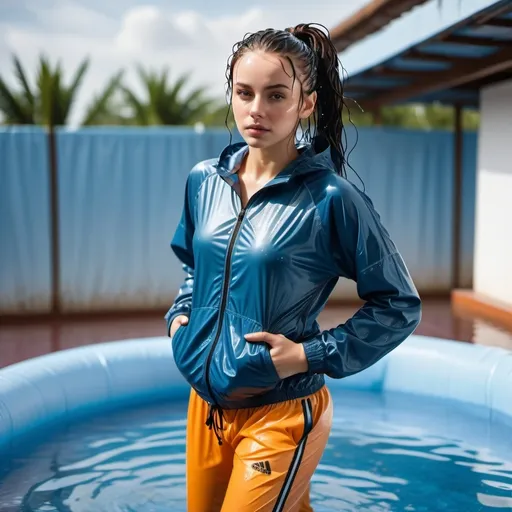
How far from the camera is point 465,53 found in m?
7.44

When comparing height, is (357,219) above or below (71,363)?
above

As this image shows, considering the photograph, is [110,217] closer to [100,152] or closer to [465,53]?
[100,152]

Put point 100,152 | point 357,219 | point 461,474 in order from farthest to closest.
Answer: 1. point 100,152
2. point 461,474
3. point 357,219

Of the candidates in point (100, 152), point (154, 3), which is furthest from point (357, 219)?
point (154, 3)

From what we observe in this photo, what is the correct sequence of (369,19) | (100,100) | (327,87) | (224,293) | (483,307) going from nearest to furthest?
(224,293), (327,87), (369,19), (483,307), (100,100)

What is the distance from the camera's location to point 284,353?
1.88 meters

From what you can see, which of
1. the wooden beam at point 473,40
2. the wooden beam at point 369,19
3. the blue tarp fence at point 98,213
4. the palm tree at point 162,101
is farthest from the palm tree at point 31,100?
the wooden beam at point 473,40

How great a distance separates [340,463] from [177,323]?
2.47m

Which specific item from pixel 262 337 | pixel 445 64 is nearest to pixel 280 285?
pixel 262 337

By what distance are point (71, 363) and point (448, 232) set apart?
19.4 feet

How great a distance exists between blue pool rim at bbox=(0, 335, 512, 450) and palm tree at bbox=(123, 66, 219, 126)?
50.2ft

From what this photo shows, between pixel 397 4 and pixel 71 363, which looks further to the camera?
pixel 397 4

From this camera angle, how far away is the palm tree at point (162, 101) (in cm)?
2025

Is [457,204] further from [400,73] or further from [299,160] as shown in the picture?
[299,160]
